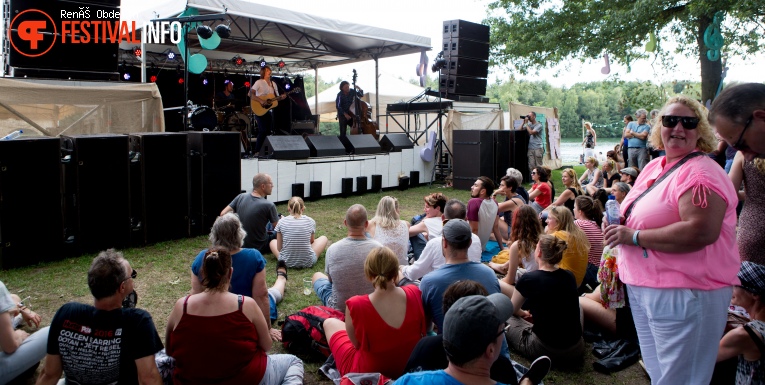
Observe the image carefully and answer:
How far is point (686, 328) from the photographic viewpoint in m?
1.99

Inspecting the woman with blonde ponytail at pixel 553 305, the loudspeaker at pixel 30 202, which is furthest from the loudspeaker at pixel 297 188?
the woman with blonde ponytail at pixel 553 305

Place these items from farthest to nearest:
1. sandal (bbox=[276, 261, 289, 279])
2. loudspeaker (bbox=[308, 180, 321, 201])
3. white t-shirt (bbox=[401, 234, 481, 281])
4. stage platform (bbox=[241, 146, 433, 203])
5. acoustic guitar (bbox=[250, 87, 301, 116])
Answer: acoustic guitar (bbox=[250, 87, 301, 116])
loudspeaker (bbox=[308, 180, 321, 201])
stage platform (bbox=[241, 146, 433, 203])
sandal (bbox=[276, 261, 289, 279])
white t-shirt (bbox=[401, 234, 481, 281])

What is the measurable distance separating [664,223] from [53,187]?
232 inches

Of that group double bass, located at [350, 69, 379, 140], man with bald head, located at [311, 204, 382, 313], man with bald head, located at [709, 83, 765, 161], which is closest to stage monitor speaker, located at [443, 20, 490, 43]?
double bass, located at [350, 69, 379, 140]

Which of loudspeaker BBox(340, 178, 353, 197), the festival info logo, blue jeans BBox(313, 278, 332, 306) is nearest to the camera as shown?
blue jeans BBox(313, 278, 332, 306)

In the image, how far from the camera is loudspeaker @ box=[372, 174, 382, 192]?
11.7 metres

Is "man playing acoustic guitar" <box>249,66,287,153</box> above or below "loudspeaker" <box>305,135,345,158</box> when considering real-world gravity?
above

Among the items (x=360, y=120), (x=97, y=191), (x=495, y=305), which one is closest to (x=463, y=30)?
(x=360, y=120)

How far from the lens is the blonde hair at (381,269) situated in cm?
284

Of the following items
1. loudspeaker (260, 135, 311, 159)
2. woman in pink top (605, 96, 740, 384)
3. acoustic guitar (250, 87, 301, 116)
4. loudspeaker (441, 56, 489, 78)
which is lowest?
woman in pink top (605, 96, 740, 384)

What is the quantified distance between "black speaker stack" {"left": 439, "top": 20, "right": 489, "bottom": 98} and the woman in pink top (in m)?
11.9

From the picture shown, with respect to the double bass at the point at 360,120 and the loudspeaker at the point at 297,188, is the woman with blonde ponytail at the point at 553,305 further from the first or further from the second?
the double bass at the point at 360,120

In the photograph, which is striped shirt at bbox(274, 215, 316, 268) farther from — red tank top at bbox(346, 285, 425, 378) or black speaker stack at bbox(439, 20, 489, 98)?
black speaker stack at bbox(439, 20, 489, 98)

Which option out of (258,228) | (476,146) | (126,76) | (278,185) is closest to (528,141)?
(476,146)
